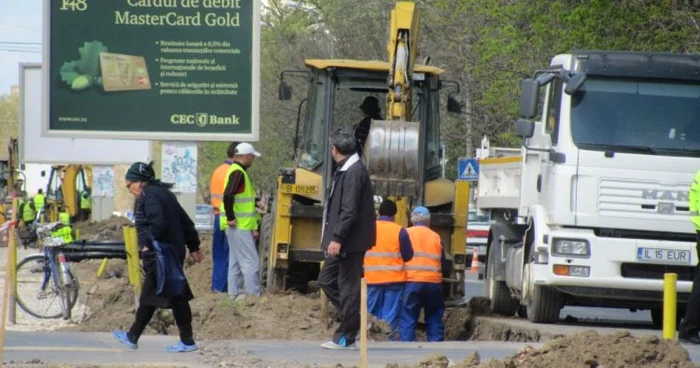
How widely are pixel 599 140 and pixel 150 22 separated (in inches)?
317

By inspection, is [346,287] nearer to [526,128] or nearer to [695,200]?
[695,200]

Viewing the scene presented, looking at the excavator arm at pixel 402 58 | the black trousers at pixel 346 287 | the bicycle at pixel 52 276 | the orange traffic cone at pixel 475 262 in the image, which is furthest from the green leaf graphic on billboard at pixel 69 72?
the orange traffic cone at pixel 475 262

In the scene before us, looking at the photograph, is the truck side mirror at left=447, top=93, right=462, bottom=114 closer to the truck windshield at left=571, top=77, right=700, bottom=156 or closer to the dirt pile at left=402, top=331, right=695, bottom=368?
the truck windshield at left=571, top=77, right=700, bottom=156

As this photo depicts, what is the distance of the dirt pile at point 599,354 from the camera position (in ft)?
32.8

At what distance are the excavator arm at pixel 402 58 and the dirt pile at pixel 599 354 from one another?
22.8 feet

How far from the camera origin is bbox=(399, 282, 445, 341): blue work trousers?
15523 mm

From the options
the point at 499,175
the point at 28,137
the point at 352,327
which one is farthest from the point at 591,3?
the point at 28,137

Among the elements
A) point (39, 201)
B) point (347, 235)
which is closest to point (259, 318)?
point (347, 235)

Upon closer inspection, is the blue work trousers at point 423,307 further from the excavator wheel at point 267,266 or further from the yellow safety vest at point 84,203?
the yellow safety vest at point 84,203

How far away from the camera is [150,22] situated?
21.0 m

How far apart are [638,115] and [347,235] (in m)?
4.50

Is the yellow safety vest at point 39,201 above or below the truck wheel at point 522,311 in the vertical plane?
below

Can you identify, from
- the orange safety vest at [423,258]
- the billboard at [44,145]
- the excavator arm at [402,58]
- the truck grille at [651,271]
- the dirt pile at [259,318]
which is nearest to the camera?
the dirt pile at [259,318]

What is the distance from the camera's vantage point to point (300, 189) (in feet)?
58.5
